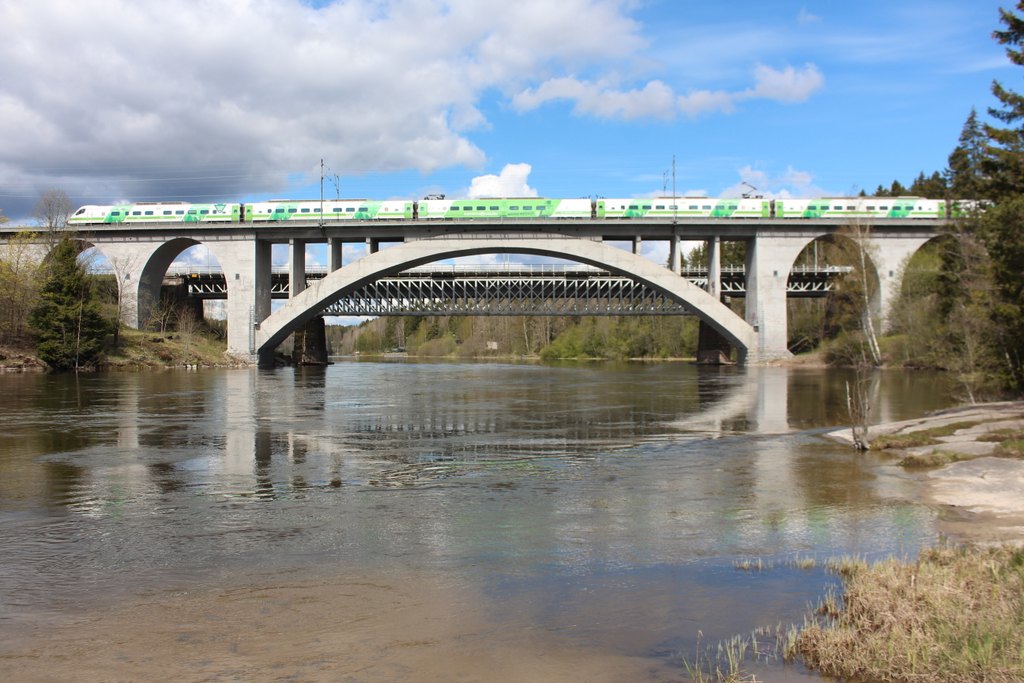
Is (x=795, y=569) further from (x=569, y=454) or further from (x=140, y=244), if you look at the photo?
(x=140, y=244)

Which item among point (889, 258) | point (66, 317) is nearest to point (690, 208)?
point (889, 258)

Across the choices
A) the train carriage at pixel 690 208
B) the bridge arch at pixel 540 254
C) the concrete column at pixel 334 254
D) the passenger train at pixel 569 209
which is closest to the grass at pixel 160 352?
the bridge arch at pixel 540 254

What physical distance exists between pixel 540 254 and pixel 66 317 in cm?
4387

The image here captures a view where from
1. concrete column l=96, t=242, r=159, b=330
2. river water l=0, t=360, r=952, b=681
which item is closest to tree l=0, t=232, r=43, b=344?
concrete column l=96, t=242, r=159, b=330

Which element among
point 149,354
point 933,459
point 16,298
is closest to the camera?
point 933,459

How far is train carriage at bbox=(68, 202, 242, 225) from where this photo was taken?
262ft

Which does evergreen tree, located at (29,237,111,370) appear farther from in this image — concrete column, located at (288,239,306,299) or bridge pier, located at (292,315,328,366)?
bridge pier, located at (292,315,328,366)

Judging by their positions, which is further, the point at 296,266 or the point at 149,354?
the point at 296,266

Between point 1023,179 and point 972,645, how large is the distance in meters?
23.3

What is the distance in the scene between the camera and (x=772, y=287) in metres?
78.4

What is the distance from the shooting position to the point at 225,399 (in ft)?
129

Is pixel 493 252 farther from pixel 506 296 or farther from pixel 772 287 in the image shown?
pixel 772 287

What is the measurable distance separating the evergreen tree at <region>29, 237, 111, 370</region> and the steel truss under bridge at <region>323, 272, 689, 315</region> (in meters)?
27.0

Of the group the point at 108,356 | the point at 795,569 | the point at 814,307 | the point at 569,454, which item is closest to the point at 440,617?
the point at 795,569
